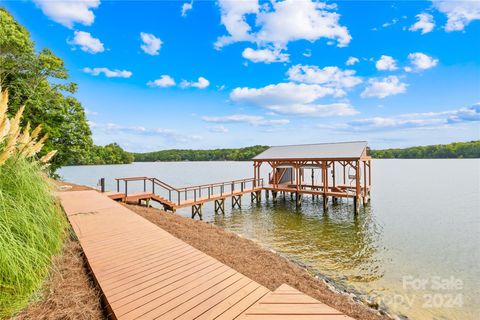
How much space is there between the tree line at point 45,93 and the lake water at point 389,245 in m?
9.85

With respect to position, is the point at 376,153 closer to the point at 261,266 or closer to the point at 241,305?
the point at 261,266

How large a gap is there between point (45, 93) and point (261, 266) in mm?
18789

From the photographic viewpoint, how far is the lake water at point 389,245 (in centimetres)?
697

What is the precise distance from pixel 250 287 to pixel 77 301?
7.13 feet

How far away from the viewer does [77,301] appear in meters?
3.02

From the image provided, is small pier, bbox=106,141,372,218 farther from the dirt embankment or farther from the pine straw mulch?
the dirt embankment

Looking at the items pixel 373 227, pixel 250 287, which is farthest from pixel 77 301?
pixel 373 227

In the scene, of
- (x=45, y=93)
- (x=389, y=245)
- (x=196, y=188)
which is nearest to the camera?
(x=389, y=245)

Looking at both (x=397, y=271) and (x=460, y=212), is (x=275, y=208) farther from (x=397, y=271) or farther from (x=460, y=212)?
(x=460, y=212)

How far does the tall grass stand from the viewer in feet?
8.69

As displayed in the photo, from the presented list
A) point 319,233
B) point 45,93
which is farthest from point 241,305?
point 45,93

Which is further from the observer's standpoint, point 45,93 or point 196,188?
point 196,188

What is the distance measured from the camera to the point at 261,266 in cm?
602

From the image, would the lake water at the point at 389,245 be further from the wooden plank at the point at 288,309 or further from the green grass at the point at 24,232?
the green grass at the point at 24,232
